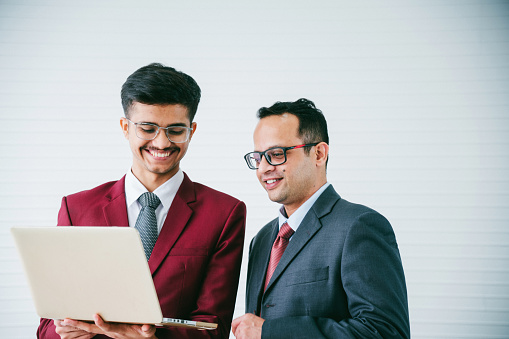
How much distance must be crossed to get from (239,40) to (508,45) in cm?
217

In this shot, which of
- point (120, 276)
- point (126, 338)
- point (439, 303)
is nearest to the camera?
point (120, 276)

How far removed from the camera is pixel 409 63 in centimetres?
367

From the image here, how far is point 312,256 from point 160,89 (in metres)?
0.93

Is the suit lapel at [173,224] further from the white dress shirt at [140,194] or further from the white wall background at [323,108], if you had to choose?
the white wall background at [323,108]

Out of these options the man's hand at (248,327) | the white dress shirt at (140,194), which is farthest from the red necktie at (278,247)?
the white dress shirt at (140,194)

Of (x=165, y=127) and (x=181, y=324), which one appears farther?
(x=165, y=127)

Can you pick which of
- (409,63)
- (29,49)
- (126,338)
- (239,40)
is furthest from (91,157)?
(409,63)

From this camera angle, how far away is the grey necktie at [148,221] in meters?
1.90

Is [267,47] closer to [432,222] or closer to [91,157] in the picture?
[91,157]

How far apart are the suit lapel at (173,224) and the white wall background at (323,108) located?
1548 mm

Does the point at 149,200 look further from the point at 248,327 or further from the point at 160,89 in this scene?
the point at 248,327

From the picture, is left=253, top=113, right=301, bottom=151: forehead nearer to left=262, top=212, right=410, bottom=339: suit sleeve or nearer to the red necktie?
the red necktie

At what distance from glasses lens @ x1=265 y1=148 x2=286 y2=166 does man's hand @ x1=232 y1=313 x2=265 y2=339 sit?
693 millimetres

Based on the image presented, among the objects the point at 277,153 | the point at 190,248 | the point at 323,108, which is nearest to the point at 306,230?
the point at 277,153
